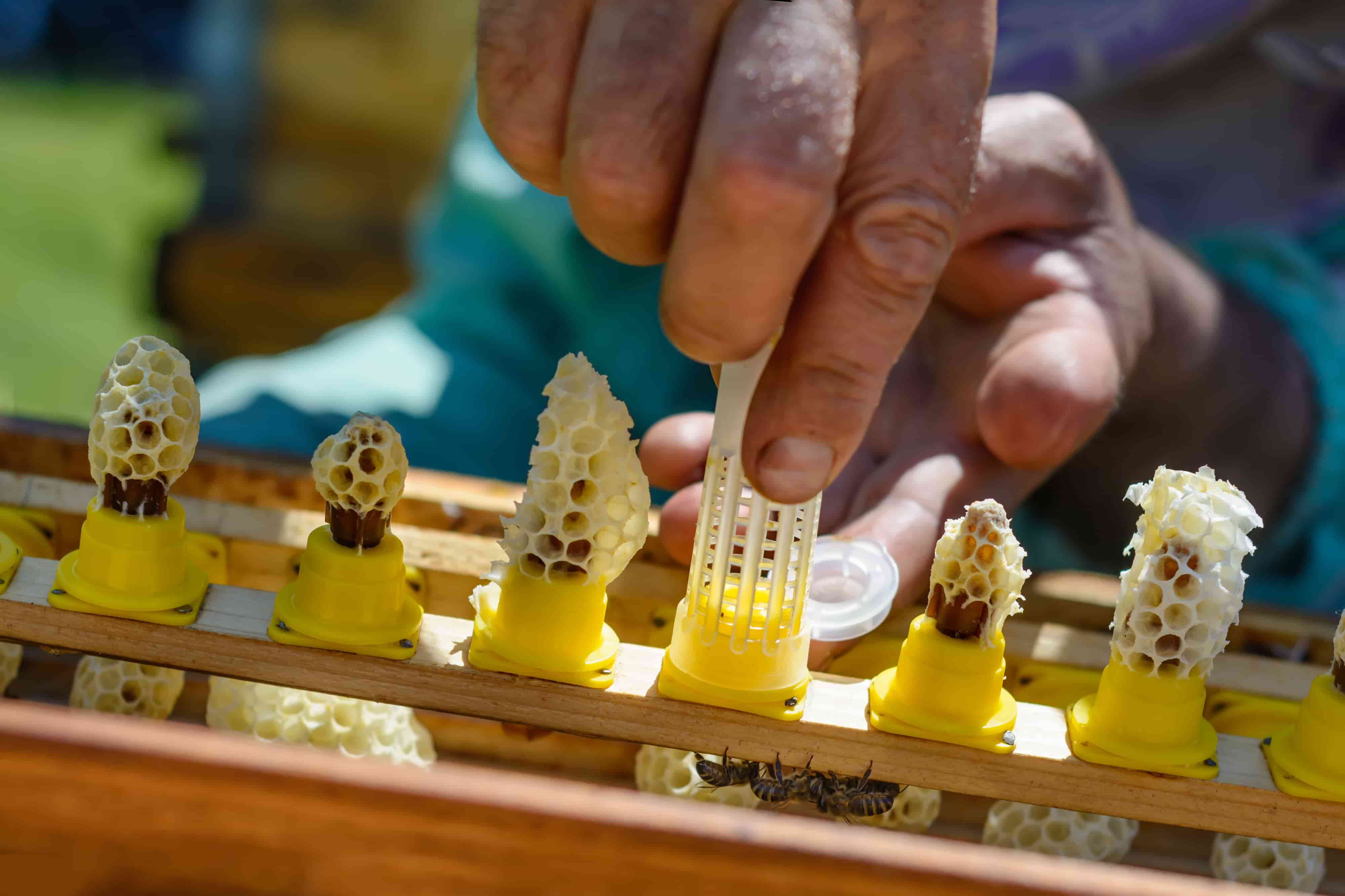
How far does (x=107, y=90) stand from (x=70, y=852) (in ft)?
10.1

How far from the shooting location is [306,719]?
2.10 feet

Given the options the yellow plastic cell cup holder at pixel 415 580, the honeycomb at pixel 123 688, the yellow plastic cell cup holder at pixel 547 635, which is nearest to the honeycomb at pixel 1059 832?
the yellow plastic cell cup holder at pixel 547 635

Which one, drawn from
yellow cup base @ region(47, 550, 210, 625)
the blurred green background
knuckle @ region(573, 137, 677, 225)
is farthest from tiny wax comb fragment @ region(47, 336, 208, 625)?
the blurred green background

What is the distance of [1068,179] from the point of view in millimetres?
918

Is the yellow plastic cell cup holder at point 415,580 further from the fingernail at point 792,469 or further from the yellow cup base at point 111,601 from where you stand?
the fingernail at point 792,469

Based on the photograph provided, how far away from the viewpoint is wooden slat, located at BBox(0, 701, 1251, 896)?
0.41 meters

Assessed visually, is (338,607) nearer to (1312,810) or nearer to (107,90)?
(1312,810)

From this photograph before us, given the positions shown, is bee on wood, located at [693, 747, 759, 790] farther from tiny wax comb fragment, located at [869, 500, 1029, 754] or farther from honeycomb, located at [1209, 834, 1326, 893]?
honeycomb, located at [1209, 834, 1326, 893]

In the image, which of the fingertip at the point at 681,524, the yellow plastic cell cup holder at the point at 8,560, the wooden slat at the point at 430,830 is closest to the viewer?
the wooden slat at the point at 430,830

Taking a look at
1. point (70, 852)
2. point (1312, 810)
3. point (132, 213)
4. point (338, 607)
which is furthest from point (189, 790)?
point (132, 213)

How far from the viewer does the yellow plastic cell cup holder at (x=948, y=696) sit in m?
0.58

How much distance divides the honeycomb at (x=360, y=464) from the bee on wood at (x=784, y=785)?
0.23m

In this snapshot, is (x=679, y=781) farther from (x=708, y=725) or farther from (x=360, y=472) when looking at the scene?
(x=360, y=472)

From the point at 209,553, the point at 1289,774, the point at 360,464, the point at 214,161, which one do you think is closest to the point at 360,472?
the point at 360,464
